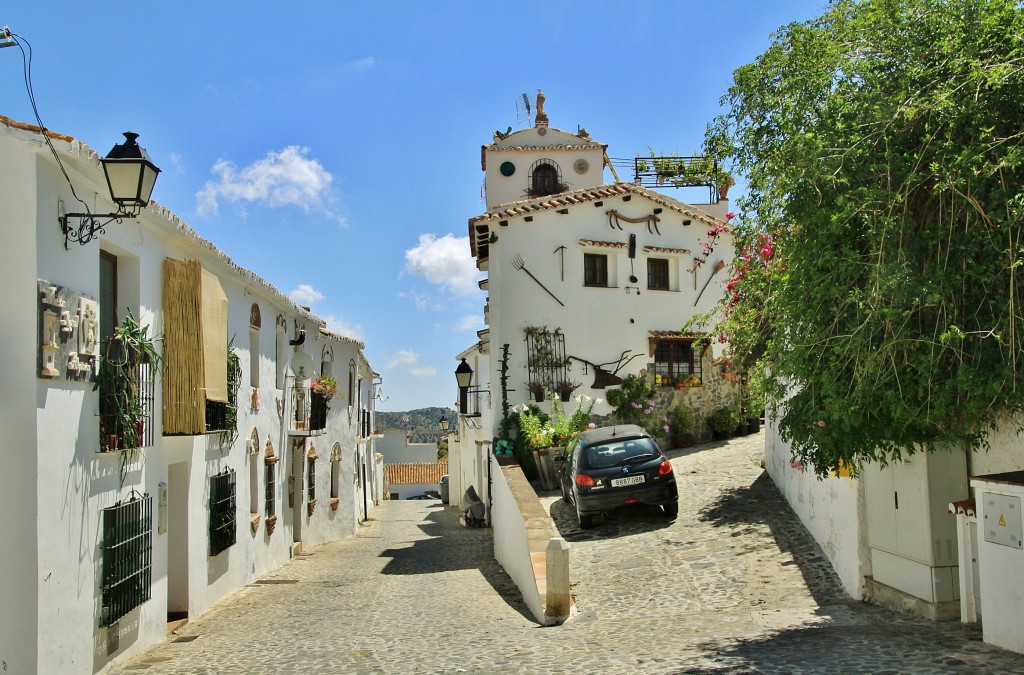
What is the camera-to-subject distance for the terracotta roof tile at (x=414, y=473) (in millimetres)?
57938

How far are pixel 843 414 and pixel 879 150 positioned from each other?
2.21m

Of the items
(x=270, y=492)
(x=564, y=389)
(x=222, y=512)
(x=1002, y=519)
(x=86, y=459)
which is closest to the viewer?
(x=1002, y=519)

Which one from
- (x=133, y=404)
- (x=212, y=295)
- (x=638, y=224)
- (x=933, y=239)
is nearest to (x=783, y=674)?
(x=933, y=239)

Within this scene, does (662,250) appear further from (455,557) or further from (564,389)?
(455,557)

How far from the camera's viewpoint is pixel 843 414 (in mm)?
7289

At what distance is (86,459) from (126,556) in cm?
150

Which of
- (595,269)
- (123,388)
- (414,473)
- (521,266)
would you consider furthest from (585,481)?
(414,473)

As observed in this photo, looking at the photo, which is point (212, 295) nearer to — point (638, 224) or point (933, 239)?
point (933, 239)

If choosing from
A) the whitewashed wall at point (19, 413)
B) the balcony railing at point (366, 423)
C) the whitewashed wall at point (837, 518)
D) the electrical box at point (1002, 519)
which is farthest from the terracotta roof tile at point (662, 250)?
the whitewashed wall at point (19, 413)

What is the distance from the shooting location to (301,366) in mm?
18578

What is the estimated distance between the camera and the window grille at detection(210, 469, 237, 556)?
491 inches

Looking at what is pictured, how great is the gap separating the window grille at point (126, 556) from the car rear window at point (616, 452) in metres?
7.18

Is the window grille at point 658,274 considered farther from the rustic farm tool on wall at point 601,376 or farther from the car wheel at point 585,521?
the car wheel at point 585,521

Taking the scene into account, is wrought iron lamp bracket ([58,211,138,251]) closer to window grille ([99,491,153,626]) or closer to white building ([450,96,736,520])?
window grille ([99,491,153,626])
